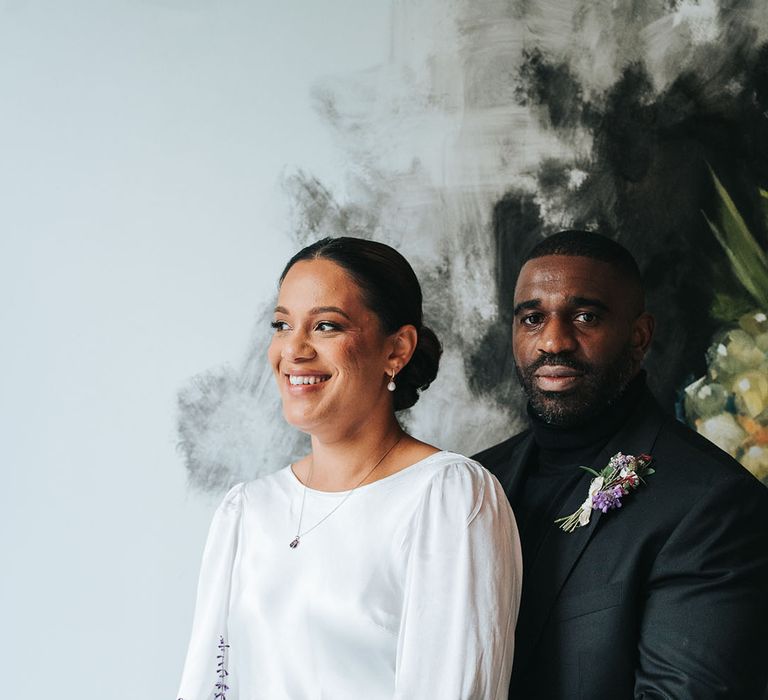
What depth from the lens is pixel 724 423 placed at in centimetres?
316

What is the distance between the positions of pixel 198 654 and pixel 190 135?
1.69 m

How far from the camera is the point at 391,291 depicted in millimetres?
2393

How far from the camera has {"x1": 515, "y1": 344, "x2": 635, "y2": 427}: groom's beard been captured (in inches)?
102

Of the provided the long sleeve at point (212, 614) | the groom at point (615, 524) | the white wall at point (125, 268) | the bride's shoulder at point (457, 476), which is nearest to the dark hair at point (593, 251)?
the groom at point (615, 524)

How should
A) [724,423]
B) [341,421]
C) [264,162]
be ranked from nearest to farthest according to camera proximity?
[341,421]
[724,423]
[264,162]

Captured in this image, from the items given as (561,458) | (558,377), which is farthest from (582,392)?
(561,458)

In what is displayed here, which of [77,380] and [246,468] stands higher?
[77,380]

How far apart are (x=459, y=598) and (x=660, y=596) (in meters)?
0.50

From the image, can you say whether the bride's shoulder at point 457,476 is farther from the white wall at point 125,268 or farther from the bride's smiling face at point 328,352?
the white wall at point 125,268

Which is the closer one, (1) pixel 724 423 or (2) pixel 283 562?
(2) pixel 283 562

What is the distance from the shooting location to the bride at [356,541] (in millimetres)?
2061

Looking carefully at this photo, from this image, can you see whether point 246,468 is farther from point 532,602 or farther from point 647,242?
point 647,242

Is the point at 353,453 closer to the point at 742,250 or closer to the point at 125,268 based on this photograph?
the point at 125,268

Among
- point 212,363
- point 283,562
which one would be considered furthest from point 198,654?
point 212,363
